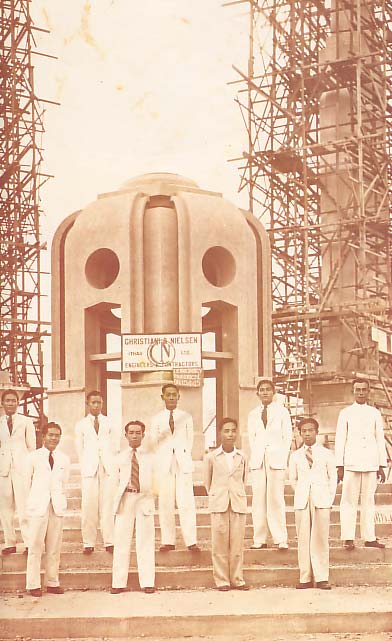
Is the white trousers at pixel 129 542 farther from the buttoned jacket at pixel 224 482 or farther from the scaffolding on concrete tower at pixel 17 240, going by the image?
the scaffolding on concrete tower at pixel 17 240

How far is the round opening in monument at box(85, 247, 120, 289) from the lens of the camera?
64.4ft

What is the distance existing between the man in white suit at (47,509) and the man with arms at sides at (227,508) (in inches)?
55.9

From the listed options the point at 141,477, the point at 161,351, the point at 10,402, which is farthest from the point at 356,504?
the point at 161,351

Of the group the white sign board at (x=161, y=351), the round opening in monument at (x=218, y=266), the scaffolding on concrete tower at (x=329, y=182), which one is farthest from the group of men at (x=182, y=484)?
the scaffolding on concrete tower at (x=329, y=182)

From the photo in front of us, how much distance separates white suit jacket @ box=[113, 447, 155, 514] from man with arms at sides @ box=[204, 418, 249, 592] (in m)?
0.55

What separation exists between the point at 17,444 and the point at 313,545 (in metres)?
3.27

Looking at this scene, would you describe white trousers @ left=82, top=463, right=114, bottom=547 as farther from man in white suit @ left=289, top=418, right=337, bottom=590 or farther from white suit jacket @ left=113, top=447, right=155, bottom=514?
man in white suit @ left=289, top=418, right=337, bottom=590

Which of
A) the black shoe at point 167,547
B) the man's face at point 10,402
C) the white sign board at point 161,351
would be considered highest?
the white sign board at point 161,351

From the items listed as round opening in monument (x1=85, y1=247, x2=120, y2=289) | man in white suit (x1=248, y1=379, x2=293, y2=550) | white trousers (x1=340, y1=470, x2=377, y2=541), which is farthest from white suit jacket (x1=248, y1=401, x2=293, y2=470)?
round opening in monument (x1=85, y1=247, x2=120, y2=289)

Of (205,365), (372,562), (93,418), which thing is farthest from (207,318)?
(372,562)

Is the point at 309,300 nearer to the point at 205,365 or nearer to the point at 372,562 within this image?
the point at 205,365

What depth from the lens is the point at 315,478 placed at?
36.4ft

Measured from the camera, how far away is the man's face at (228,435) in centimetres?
1086

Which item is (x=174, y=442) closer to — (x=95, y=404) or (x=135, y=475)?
(x=95, y=404)
